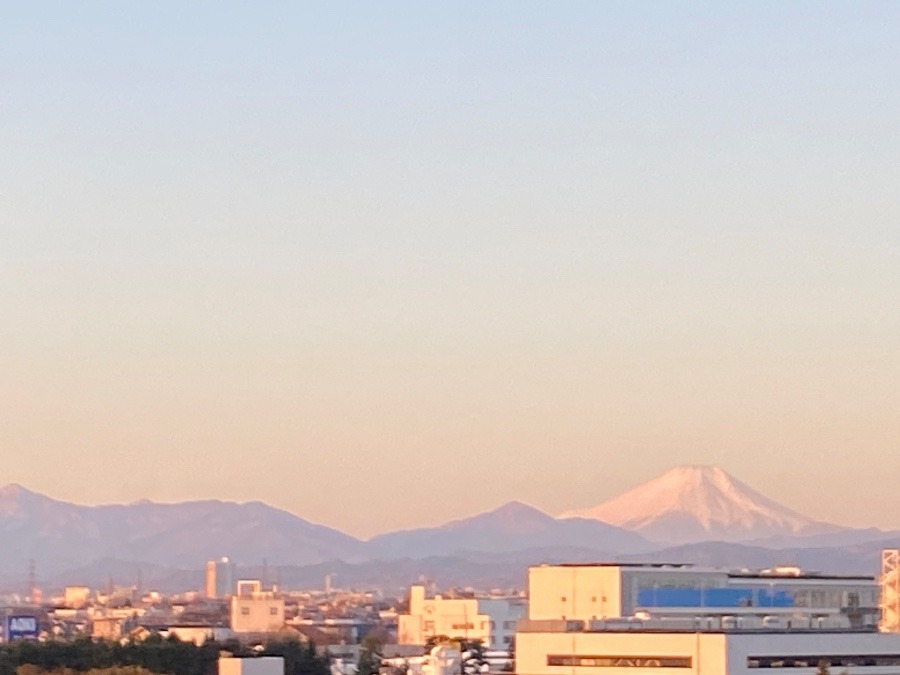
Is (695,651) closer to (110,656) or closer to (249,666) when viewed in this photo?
(249,666)

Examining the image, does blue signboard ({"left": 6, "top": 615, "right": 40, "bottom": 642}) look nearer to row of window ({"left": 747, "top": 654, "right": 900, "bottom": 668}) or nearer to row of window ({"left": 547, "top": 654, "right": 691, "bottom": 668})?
row of window ({"left": 547, "top": 654, "right": 691, "bottom": 668})

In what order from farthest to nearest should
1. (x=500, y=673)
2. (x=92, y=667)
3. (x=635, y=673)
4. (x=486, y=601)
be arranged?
(x=486, y=601), (x=92, y=667), (x=500, y=673), (x=635, y=673)

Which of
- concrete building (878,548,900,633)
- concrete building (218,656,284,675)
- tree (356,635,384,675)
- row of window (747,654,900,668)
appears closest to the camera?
row of window (747,654,900,668)

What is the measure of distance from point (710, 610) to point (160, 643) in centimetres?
3232

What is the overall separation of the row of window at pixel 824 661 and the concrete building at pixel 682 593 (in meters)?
26.3

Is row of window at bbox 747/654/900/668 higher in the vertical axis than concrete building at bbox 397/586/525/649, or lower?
lower

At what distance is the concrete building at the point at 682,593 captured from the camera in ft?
423

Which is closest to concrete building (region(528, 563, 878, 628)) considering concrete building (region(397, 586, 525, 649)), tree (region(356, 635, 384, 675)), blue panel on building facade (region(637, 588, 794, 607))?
blue panel on building facade (region(637, 588, 794, 607))

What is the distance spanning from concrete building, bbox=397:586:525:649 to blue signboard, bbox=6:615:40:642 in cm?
3047

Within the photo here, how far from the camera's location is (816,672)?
90000 mm

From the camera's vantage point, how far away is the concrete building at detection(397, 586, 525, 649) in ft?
576

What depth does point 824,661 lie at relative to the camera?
90562mm

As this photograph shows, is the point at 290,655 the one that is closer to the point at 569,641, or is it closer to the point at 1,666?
the point at 1,666

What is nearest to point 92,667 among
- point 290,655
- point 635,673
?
Result: point 290,655
